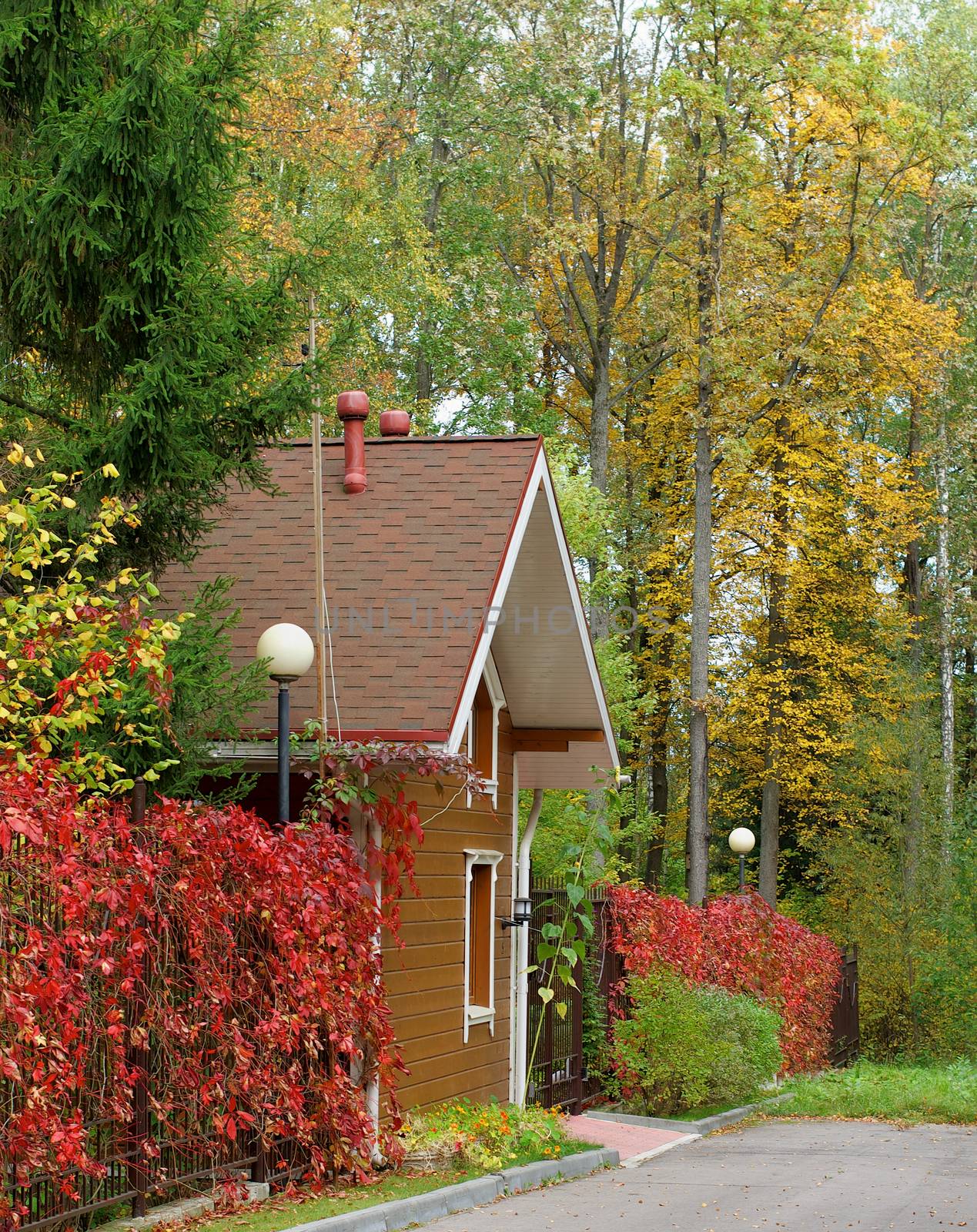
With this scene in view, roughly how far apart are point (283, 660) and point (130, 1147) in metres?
3.29

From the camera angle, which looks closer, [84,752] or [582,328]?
[84,752]

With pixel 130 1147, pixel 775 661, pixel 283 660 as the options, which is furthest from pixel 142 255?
pixel 775 661

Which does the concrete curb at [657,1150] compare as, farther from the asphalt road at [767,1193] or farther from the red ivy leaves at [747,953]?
the red ivy leaves at [747,953]

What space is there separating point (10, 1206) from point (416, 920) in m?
6.14

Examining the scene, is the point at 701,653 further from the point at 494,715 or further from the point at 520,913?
the point at 520,913

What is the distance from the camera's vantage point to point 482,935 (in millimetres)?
15195

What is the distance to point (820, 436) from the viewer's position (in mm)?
34531

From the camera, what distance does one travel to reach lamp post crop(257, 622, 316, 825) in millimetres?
9977

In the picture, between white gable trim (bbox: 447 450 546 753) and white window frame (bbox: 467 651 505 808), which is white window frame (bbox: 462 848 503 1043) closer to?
white window frame (bbox: 467 651 505 808)

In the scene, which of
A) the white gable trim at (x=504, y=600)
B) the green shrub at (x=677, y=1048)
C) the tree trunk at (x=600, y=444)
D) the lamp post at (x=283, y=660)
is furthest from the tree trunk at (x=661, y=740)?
the lamp post at (x=283, y=660)

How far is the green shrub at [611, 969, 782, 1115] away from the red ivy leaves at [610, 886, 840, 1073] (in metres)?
0.53

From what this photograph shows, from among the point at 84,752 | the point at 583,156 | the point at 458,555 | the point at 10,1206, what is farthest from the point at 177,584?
the point at 583,156

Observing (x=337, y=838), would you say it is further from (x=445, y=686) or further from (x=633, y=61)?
(x=633, y=61)

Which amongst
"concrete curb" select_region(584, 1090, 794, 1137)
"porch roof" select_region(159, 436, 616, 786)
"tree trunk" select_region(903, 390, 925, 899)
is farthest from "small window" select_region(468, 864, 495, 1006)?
"tree trunk" select_region(903, 390, 925, 899)
